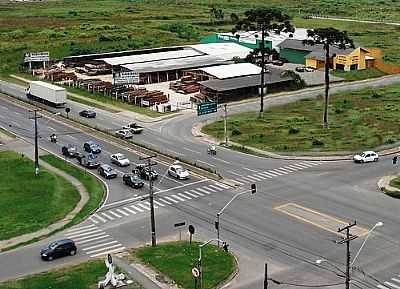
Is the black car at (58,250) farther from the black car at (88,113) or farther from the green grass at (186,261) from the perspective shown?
the black car at (88,113)

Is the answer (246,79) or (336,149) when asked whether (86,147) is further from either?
(246,79)

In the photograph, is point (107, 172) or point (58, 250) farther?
point (107, 172)

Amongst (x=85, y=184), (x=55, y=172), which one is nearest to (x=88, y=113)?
(x=55, y=172)

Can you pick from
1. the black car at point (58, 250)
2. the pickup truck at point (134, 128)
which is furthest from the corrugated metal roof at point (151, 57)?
the black car at point (58, 250)

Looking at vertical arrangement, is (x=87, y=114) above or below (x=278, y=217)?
below

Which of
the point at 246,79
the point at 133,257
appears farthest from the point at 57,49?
the point at 133,257

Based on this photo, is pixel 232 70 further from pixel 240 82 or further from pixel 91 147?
pixel 91 147
